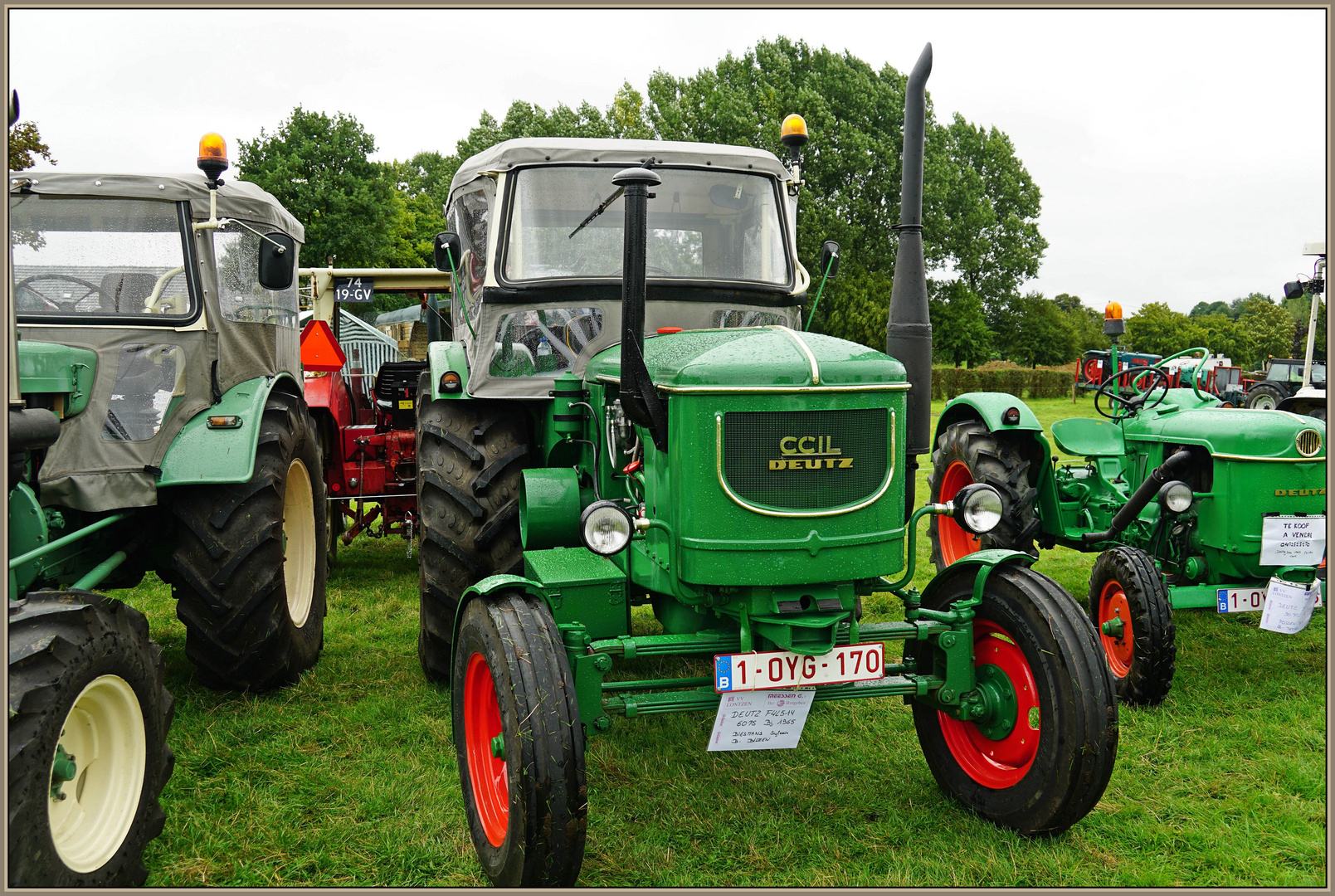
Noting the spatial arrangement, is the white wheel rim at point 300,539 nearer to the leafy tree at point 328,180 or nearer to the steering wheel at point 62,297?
the steering wheel at point 62,297

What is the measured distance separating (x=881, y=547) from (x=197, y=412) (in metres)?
2.89

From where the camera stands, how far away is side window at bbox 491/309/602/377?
13.9 feet

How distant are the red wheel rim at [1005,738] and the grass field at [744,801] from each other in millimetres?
167

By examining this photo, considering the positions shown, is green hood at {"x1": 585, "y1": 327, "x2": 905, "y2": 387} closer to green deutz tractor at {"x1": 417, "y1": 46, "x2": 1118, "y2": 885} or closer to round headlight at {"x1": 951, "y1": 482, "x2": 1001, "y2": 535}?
green deutz tractor at {"x1": 417, "y1": 46, "x2": 1118, "y2": 885}

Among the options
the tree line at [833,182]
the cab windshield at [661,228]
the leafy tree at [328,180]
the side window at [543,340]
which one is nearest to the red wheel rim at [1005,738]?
the cab windshield at [661,228]

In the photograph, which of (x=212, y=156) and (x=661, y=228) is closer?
(x=212, y=156)

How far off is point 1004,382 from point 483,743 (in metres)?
27.6

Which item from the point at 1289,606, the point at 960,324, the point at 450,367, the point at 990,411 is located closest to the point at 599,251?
the point at 450,367

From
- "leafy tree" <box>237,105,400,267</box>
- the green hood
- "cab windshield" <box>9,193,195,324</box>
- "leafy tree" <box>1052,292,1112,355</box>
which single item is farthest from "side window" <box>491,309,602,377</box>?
"leafy tree" <box>1052,292,1112,355</box>

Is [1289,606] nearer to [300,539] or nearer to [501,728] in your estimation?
[501,728]

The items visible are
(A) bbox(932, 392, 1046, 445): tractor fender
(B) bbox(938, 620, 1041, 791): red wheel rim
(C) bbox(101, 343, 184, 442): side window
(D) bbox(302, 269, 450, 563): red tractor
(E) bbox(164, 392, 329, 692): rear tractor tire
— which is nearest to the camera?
(B) bbox(938, 620, 1041, 791): red wheel rim

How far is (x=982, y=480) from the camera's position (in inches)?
214

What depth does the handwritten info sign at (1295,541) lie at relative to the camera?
14.2 feet

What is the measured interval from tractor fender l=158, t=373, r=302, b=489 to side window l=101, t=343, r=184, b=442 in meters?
0.13
